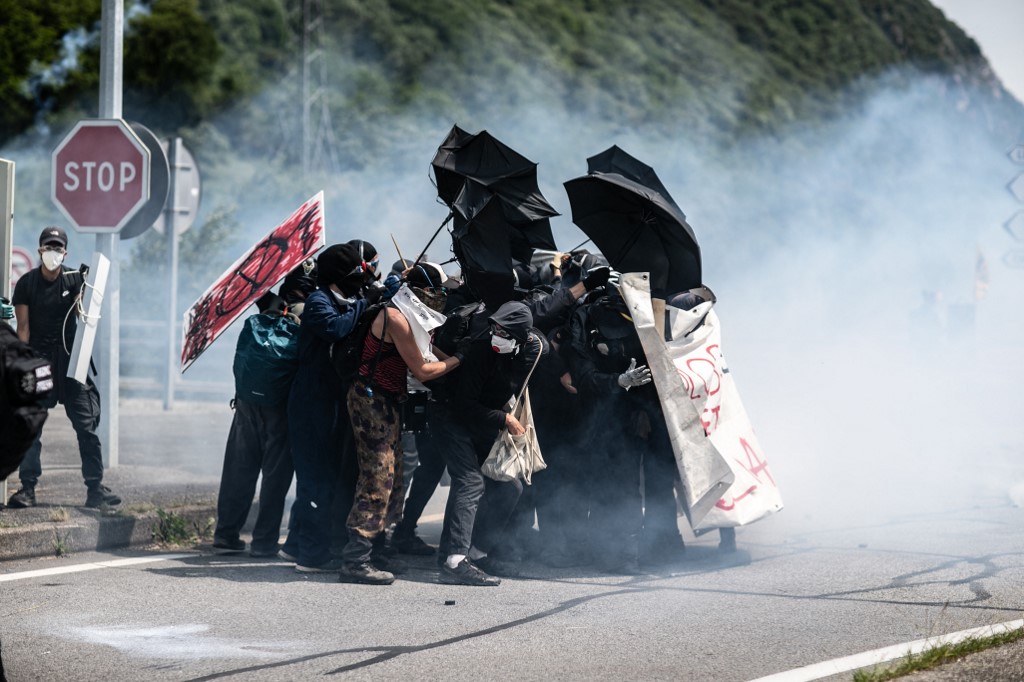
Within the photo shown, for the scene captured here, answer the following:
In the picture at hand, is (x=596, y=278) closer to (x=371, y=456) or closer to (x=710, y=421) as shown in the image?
(x=710, y=421)

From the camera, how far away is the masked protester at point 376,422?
5922 millimetres

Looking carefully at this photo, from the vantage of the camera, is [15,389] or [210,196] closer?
[15,389]

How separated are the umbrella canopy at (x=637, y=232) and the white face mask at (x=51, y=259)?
2.80 meters

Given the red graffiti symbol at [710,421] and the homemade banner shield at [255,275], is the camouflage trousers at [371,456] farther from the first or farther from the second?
the red graffiti symbol at [710,421]

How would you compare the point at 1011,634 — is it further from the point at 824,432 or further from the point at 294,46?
the point at 294,46

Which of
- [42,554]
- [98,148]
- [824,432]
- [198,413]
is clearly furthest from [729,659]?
[198,413]

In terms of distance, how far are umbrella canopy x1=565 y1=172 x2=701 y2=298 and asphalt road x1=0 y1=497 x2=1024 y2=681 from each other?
1434 millimetres

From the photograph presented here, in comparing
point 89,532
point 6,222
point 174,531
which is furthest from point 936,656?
point 6,222

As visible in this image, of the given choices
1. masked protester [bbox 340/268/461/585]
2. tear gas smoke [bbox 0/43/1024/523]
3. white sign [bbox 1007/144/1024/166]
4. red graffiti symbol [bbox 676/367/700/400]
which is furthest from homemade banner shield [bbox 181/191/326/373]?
white sign [bbox 1007/144/1024/166]

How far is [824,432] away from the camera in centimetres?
1189

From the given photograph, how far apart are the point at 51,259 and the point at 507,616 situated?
3.37 m


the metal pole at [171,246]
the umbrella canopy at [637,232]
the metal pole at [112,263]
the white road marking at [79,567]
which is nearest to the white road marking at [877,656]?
the umbrella canopy at [637,232]

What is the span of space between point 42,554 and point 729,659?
3.46 m

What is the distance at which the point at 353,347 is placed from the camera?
236 inches
